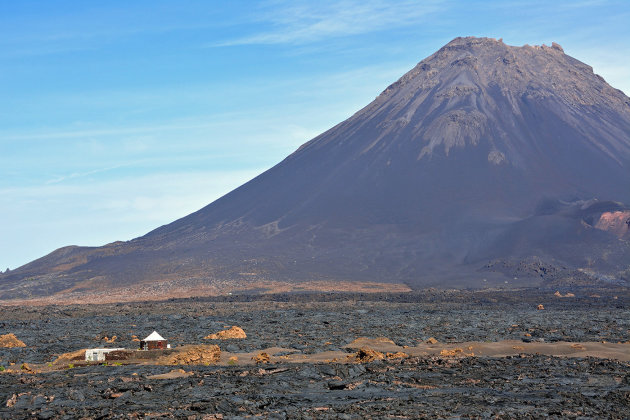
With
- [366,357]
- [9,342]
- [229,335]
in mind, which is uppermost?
[9,342]

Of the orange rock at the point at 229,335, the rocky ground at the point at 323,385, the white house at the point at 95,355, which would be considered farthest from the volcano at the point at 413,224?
the white house at the point at 95,355

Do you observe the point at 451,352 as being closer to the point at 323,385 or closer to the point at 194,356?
the point at 194,356

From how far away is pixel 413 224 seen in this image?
160 m

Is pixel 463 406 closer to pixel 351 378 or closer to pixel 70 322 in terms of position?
pixel 351 378

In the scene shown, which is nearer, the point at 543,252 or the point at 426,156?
the point at 543,252

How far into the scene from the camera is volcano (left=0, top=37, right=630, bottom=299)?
437ft

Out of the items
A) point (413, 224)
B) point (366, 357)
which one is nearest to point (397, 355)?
point (366, 357)

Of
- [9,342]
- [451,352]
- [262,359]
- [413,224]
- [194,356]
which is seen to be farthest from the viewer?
[413,224]

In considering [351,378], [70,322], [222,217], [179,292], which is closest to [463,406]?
[351,378]

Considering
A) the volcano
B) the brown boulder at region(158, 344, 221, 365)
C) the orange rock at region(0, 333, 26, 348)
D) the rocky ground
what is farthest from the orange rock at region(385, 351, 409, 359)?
the volcano

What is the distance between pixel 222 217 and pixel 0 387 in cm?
15754

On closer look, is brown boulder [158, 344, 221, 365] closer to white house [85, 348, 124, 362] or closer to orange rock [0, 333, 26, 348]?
white house [85, 348, 124, 362]

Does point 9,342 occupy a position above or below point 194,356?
above

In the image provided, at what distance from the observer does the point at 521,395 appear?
838 inches
